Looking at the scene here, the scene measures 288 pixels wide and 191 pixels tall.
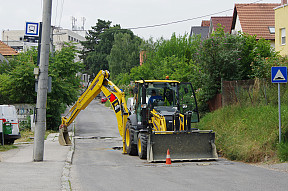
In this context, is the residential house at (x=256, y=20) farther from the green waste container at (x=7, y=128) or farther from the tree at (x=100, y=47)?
the tree at (x=100, y=47)

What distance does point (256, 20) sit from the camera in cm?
4025

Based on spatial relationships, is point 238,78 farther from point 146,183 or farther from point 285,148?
point 146,183

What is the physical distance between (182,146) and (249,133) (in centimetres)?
296

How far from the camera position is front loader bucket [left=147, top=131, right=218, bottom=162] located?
48.4ft

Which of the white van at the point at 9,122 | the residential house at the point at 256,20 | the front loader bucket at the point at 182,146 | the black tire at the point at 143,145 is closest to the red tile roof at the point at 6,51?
the residential house at the point at 256,20

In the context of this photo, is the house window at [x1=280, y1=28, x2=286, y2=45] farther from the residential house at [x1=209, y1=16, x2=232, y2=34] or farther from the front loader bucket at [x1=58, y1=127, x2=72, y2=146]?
the residential house at [x1=209, y1=16, x2=232, y2=34]

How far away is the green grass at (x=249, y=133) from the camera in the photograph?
14.7m

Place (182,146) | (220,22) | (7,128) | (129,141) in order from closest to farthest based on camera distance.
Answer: (182,146) → (129,141) → (7,128) → (220,22)

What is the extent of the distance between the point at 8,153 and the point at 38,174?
7904mm

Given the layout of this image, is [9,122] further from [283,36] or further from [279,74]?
[283,36]

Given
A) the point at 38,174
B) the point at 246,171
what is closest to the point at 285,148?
the point at 246,171

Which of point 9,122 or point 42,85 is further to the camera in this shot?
point 9,122

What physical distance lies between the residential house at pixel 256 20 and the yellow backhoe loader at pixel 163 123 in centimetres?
2291

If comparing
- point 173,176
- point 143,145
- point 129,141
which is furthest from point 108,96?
point 173,176
